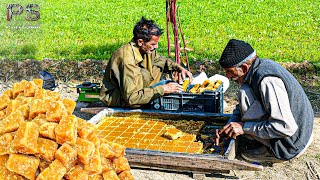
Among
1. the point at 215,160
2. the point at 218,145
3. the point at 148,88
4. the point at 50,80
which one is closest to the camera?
the point at 215,160

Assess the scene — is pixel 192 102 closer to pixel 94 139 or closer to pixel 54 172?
pixel 94 139

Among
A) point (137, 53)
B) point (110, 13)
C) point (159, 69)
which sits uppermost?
point (137, 53)

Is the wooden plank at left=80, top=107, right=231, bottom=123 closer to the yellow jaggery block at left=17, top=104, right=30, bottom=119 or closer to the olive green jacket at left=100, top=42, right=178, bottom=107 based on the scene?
the olive green jacket at left=100, top=42, right=178, bottom=107

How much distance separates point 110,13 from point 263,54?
28.1 feet

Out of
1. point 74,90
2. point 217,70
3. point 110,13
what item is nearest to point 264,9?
point 110,13

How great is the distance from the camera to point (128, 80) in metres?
6.18

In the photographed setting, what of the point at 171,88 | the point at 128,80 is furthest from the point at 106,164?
the point at 171,88

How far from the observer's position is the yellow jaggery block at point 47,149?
2.90 meters

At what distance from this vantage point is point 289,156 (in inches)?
200

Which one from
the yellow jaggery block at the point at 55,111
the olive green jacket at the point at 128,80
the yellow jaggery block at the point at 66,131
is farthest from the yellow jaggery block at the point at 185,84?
the yellow jaggery block at the point at 66,131

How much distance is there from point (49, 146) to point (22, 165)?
7.8 inches

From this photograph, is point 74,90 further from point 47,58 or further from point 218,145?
point 218,145

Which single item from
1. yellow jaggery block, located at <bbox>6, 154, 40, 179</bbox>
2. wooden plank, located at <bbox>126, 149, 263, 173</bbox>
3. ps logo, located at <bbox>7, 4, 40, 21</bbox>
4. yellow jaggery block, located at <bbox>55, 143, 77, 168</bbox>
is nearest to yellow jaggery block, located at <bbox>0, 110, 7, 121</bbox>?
yellow jaggery block, located at <bbox>6, 154, 40, 179</bbox>

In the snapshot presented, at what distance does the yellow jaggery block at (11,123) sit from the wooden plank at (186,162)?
224 cm
